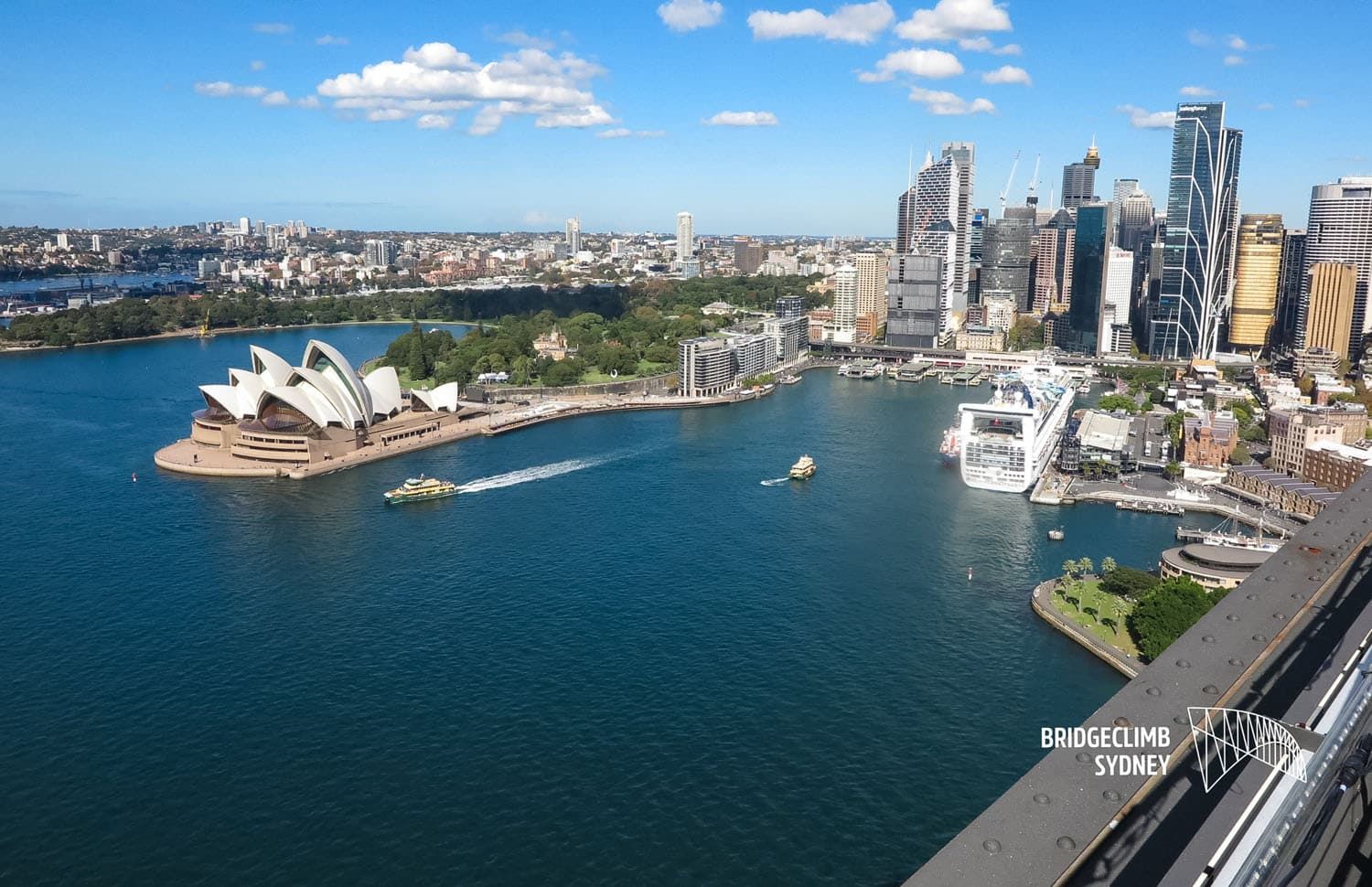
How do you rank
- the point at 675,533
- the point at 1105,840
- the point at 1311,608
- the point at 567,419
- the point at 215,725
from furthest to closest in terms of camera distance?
the point at 567,419, the point at 675,533, the point at 215,725, the point at 1311,608, the point at 1105,840

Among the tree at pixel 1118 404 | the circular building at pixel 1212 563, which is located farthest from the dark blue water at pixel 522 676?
the tree at pixel 1118 404

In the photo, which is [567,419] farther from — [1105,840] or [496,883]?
[1105,840]

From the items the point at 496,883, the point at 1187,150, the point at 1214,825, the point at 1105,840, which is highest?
the point at 1187,150

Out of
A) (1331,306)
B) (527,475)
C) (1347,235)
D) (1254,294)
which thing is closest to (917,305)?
(1254,294)

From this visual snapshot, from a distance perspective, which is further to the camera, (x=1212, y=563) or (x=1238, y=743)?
(x=1212, y=563)

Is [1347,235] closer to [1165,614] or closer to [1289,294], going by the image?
[1289,294]

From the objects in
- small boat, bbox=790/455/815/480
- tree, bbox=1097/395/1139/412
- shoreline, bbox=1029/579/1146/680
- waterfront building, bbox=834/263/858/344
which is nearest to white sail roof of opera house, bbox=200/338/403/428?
small boat, bbox=790/455/815/480

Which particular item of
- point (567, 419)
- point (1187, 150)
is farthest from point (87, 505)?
point (1187, 150)
